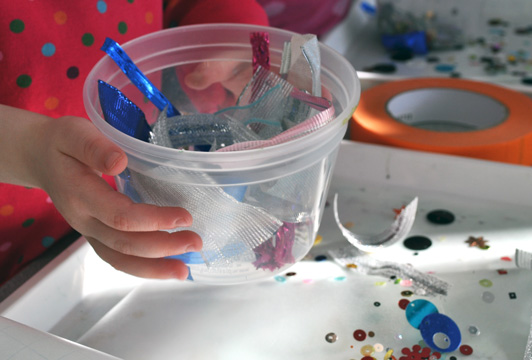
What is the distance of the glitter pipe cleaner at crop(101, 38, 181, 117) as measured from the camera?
0.35m

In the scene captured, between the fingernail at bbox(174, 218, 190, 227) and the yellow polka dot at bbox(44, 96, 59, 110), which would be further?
the yellow polka dot at bbox(44, 96, 59, 110)

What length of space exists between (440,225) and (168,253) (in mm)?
257

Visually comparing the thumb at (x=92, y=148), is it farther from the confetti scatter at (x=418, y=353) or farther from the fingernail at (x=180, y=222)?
the confetti scatter at (x=418, y=353)

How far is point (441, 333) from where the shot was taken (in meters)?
0.36

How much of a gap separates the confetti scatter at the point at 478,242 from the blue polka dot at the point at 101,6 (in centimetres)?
39

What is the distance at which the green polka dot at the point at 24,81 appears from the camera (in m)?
0.46

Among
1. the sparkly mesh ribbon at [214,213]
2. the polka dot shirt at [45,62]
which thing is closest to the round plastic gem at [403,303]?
the sparkly mesh ribbon at [214,213]

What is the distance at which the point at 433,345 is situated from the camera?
1.15ft

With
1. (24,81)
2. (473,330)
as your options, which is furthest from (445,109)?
(24,81)

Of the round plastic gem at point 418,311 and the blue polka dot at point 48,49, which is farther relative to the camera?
the blue polka dot at point 48,49

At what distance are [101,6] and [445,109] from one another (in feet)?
1.39

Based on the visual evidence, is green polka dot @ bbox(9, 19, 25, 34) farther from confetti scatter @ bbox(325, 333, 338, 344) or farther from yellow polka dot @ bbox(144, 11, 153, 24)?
confetti scatter @ bbox(325, 333, 338, 344)

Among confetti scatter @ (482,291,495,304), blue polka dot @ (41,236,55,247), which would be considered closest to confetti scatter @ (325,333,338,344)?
confetti scatter @ (482,291,495,304)

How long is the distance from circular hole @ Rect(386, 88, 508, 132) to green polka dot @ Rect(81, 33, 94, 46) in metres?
0.33
